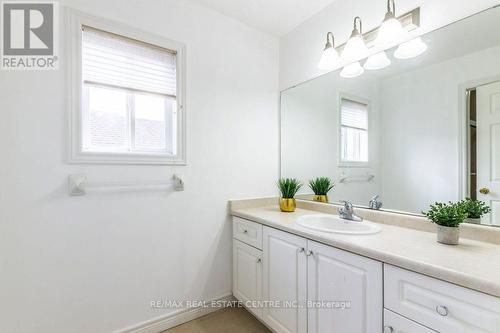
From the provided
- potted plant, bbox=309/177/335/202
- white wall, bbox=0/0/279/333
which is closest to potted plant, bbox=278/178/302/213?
potted plant, bbox=309/177/335/202

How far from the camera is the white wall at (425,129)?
1.24 m

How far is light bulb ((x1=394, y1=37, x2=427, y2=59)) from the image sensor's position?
4.46 ft

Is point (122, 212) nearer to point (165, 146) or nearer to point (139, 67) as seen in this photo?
point (165, 146)

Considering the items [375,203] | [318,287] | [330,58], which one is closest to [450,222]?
[375,203]

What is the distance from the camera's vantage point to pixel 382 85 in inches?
62.4

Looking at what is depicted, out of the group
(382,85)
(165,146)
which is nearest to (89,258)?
(165,146)

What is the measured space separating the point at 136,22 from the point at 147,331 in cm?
207

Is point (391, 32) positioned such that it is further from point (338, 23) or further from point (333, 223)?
point (333, 223)

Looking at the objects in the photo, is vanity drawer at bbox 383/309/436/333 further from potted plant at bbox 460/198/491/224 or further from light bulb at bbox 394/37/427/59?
light bulb at bbox 394/37/427/59

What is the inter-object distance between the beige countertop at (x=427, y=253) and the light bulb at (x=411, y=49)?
3.34 ft

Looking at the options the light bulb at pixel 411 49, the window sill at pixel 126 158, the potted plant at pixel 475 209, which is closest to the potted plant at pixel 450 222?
the potted plant at pixel 475 209

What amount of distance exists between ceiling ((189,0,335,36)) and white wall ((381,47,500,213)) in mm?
868

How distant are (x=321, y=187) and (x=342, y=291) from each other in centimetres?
96

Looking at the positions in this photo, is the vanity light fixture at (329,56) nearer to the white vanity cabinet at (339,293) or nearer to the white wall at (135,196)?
the white wall at (135,196)
